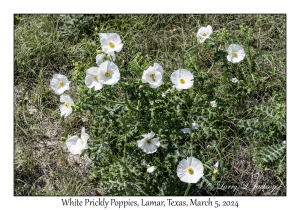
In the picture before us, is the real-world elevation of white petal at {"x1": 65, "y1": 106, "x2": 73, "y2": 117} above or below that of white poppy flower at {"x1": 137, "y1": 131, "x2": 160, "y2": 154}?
above

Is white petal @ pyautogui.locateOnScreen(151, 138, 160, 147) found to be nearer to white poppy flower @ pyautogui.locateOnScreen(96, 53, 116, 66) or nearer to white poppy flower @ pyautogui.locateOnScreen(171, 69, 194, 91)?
white poppy flower @ pyautogui.locateOnScreen(171, 69, 194, 91)

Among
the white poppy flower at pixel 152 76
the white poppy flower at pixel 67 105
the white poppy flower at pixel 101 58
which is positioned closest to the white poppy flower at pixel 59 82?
the white poppy flower at pixel 67 105

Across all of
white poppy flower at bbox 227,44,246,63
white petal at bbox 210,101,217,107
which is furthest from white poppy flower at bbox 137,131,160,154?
white poppy flower at bbox 227,44,246,63

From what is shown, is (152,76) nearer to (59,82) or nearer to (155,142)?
(155,142)

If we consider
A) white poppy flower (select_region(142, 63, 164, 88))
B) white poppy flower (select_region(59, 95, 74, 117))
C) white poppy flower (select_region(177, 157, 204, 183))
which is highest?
white poppy flower (select_region(142, 63, 164, 88))

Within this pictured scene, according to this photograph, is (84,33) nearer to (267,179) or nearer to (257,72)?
(257,72)

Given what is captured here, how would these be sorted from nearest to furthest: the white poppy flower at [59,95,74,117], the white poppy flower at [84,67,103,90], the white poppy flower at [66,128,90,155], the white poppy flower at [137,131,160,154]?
the white poppy flower at [66,128,90,155]
the white poppy flower at [84,67,103,90]
the white poppy flower at [137,131,160,154]
the white poppy flower at [59,95,74,117]
